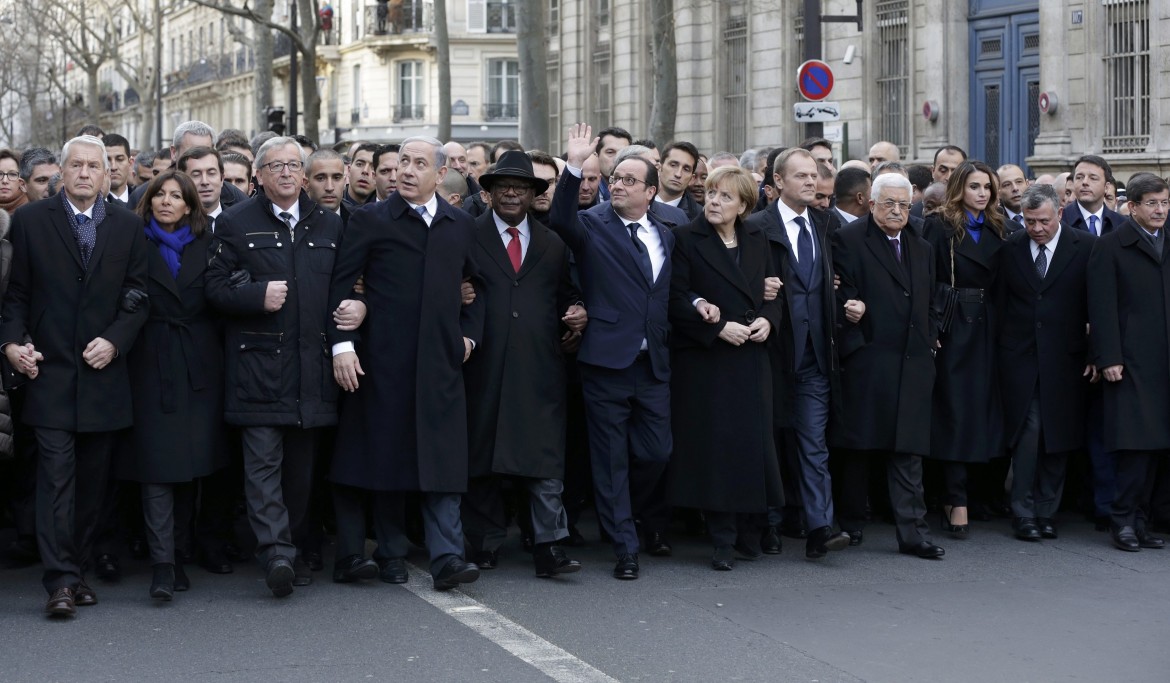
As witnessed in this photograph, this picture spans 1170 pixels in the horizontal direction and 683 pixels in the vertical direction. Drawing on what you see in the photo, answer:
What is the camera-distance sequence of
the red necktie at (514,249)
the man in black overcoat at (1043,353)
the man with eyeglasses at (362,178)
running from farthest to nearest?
the man with eyeglasses at (362,178) < the man in black overcoat at (1043,353) < the red necktie at (514,249)

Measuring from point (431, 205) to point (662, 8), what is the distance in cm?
1987

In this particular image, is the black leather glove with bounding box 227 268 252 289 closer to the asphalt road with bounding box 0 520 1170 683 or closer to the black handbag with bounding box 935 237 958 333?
the asphalt road with bounding box 0 520 1170 683

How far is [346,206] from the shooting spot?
407 inches

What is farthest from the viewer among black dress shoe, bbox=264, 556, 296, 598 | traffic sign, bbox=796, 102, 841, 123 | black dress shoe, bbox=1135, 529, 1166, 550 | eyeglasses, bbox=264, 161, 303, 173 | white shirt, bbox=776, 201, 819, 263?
traffic sign, bbox=796, 102, 841, 123

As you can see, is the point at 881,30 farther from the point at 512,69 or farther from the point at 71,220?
the point at 512,69

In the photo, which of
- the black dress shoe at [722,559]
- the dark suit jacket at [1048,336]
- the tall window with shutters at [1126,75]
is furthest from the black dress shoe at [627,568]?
the tall window with shutters at [1126,75]

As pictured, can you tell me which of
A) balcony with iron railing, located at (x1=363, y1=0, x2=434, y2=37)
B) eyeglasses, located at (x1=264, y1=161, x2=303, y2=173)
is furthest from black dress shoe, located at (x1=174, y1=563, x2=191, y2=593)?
balcony with iron railing, located at (x1=363, y1=0, x2=434, y2=37)

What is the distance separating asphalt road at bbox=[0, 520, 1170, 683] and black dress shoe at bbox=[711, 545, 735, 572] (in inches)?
2.4

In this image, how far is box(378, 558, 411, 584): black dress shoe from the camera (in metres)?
8.91

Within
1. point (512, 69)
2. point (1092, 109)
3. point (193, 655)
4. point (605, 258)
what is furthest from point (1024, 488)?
point (512, 69)

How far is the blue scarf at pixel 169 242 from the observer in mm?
8742

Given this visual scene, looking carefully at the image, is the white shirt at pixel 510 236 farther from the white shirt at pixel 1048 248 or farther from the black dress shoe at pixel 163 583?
the white shirt at pixel 1048 248

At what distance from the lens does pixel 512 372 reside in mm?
9062

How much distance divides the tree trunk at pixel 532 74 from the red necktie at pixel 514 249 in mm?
18736
